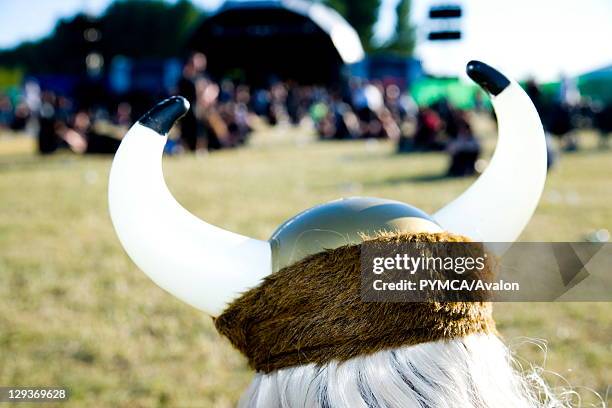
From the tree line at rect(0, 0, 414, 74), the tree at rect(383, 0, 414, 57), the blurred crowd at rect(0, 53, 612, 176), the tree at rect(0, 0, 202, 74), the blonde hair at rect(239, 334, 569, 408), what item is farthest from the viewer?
the tree at rect(383, 0, 414, 57)

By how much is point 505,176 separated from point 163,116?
26.9 inches

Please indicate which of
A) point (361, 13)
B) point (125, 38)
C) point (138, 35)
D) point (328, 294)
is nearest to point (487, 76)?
point (328, 294)

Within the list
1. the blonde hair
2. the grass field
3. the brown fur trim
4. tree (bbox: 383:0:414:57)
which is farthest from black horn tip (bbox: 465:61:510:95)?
tree (bbox: 383:0:414:57)

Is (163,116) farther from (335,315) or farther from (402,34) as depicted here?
(402,34)

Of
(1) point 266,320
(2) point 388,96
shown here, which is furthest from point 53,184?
(2) point 388,96

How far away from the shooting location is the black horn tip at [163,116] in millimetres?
1067

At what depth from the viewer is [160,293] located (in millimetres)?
4121

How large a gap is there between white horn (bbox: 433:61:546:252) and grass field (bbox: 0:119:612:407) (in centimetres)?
57

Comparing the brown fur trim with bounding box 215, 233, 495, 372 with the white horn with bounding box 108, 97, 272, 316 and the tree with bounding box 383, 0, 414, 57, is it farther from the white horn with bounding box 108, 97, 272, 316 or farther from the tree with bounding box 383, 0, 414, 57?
the tree with bounding box 383, 0, 414, 57

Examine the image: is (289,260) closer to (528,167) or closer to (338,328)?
(338,328)

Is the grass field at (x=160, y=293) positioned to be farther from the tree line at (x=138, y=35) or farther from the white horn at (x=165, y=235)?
the tree line at (x=138, y=35)

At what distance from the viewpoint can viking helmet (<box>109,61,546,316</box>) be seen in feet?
3.44

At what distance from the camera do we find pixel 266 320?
1.06 m

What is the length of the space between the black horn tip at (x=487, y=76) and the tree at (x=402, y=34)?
75.5 metres
